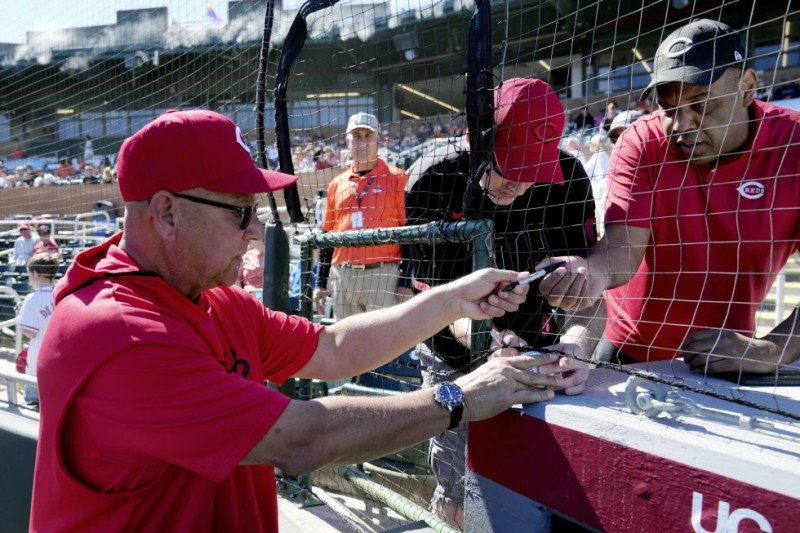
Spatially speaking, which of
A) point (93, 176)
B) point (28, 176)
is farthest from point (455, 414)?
point (28, 176)

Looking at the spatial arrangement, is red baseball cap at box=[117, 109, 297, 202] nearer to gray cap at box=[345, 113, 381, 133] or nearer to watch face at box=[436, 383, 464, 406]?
watch face at box=[436, 383, 464, 406]

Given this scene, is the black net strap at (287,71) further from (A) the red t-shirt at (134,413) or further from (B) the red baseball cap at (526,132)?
(A) the red t-shirt at (134,413)

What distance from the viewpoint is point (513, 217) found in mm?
2305

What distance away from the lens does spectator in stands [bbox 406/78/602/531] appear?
2068 millimetres

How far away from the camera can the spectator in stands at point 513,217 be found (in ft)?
6.79

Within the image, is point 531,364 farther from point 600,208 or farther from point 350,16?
point 600,208

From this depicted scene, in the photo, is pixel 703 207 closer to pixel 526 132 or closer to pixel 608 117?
pixel 526 132

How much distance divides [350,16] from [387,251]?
2.12 m

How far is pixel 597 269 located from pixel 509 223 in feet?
1.39

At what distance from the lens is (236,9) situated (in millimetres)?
4812

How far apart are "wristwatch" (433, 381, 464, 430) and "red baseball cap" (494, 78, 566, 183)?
80cm

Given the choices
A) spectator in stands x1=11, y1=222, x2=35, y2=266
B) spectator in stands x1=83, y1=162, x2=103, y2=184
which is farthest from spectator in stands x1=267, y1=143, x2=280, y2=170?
spectator in stands x1=83, y1=162, x2=103, y2=184

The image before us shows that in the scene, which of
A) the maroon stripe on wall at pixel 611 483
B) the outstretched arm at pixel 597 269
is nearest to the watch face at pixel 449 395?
the maroon stripe on wall at pixel 611 483

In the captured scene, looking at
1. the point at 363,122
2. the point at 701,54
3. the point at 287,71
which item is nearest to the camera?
the point at 701,54
